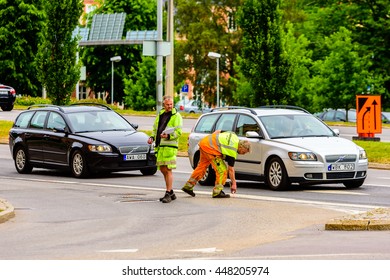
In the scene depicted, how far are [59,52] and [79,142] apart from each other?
19951 millimetres

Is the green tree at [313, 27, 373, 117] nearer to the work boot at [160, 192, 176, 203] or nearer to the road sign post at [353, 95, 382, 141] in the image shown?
the road sign post at [353, 95, 382, 141]

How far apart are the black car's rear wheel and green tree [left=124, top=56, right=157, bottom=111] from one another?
4710 cm

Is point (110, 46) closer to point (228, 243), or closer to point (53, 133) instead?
point (53, 133)

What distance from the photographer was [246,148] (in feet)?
67.2

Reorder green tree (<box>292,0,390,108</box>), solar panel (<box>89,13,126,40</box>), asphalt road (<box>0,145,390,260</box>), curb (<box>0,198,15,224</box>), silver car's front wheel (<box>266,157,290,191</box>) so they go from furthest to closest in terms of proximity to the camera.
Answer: solar panel (<box>89,13,126,40</box>)
green tree (<box>292,0,390,108</box>)
silver car's front wheel (<box>266,157,290,191</box>)
curb (<box>0,198,15,224</box>)
asphalt road (<box>0,145,390,260</box>)

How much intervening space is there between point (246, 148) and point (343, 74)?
1392 inches

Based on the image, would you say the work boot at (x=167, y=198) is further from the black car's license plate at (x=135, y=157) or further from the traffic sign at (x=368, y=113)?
the traffic sign at (x=368, y=113)

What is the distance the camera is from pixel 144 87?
249 ft

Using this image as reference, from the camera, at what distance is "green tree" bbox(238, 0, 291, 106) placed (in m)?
42.2

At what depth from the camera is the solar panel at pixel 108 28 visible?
319ft

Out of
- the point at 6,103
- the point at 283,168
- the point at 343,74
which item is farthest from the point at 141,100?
the point at 283,168

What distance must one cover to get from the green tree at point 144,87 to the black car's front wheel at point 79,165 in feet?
161

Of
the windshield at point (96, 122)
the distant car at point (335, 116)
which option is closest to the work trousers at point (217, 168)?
the windshield at point (96, 122)

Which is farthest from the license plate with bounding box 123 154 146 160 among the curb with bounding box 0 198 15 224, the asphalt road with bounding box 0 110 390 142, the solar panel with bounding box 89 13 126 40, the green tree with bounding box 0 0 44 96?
the solar panel with bounding box 89 13 126 40
